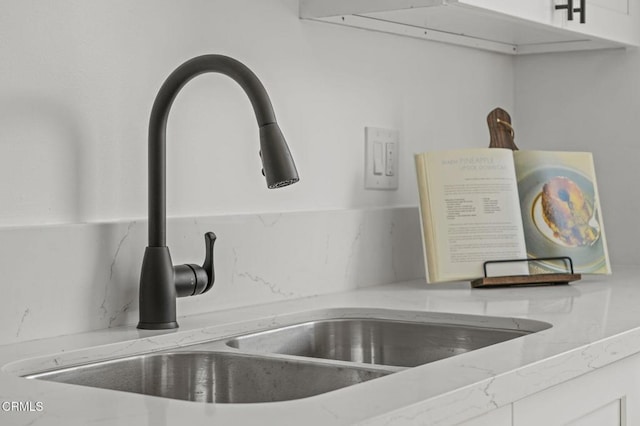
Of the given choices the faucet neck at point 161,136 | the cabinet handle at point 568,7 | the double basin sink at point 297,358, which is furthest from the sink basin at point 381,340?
the cabinet handle at point 568,7

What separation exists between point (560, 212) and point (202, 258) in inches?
33.9

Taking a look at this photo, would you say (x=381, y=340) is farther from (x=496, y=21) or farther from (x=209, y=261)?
(x=496, y=21)

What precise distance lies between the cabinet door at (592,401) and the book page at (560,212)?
0.59m

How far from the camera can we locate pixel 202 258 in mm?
1546

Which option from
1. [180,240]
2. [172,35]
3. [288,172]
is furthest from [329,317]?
[172,35]

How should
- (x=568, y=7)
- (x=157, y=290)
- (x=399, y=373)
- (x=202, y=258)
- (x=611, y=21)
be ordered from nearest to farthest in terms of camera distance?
(x=399, y=373), (x=157, y=290), (x=202, y=258), (x=568, y=7), (x=611, y=21)

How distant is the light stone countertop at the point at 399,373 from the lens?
0.88 metres

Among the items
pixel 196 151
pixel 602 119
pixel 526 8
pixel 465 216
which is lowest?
pixel 465 216

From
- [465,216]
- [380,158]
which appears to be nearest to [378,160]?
[380,158]

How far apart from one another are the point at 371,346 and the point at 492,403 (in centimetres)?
59

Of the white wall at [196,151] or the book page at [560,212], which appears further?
the book page at [560,212]

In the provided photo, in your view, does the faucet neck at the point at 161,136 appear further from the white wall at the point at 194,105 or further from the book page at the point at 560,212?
the book page at the point at 560,212

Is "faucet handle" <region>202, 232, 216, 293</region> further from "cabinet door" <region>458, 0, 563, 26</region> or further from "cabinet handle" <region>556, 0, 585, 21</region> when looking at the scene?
"cabinet handle" <region>556, 0, 585, 21</region>

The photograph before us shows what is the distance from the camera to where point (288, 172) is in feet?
4.25
